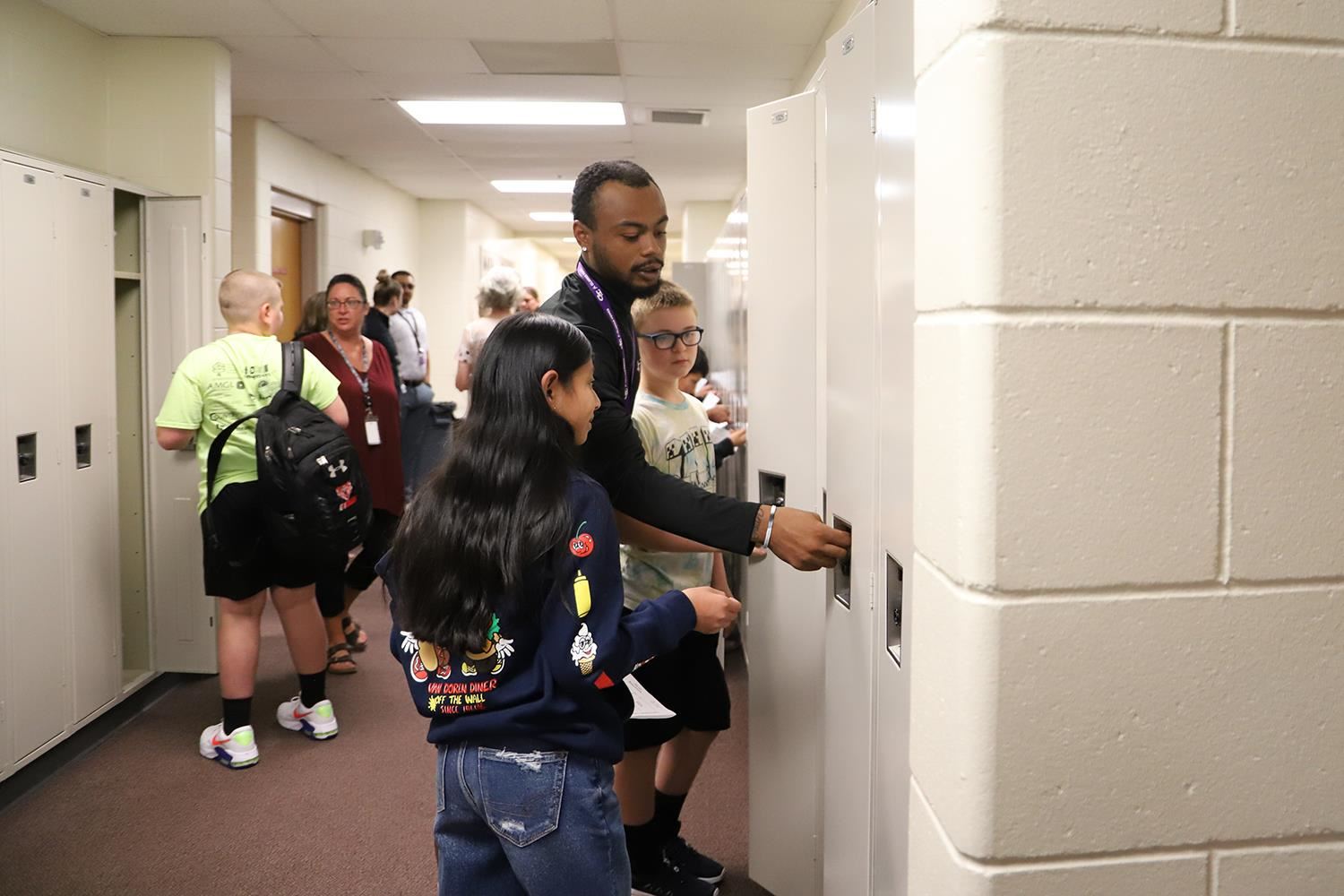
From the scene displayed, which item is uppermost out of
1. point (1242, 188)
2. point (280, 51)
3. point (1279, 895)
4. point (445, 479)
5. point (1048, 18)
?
point (280, 51)

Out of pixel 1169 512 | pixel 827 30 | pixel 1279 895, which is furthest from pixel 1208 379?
pixel 827 30

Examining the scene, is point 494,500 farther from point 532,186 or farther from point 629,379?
point 532,186

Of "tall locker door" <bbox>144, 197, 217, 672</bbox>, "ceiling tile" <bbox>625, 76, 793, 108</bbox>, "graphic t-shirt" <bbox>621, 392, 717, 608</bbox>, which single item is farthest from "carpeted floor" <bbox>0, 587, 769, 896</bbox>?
"ceiling tile" <bbox>625, 76, 793, 108</bbox>

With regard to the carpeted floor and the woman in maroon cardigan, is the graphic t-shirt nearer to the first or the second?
the carpeted floor

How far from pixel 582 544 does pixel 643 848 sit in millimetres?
1303

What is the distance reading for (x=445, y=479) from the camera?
1.57m

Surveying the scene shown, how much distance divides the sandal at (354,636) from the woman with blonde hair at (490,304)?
1433 millimetres

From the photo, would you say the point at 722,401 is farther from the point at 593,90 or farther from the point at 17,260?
the point at 17,260

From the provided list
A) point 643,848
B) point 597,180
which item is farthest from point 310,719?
point 597,180

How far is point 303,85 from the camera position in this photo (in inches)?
222

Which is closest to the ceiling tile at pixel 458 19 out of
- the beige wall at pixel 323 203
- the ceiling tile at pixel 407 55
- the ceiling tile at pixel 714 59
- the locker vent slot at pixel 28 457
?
the ceiling tile at pixel 407 55

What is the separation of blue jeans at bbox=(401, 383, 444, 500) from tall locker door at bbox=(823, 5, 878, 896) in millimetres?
4782

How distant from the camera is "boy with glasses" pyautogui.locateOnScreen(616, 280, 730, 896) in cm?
241

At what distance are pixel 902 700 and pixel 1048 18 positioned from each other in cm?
87
